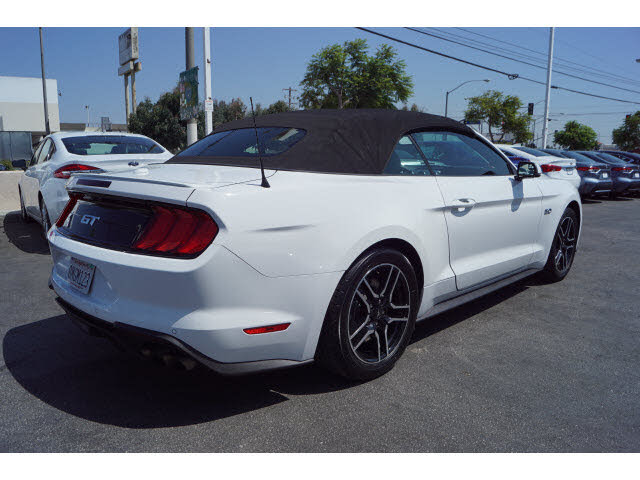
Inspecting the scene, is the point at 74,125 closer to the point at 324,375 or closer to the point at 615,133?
the point at 615,133

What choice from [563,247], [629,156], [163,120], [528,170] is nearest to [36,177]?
[528,170]

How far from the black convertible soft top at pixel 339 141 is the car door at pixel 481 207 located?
251 mm

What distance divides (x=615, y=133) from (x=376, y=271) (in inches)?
2737

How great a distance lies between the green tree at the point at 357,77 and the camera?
38062mm

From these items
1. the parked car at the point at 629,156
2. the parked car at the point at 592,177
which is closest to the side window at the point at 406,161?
the parked car at the point at 592,177

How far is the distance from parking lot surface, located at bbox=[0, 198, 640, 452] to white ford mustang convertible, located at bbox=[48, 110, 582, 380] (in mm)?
293

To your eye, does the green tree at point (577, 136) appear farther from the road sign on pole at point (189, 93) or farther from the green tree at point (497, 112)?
the road sign on pole at point (189, 93)

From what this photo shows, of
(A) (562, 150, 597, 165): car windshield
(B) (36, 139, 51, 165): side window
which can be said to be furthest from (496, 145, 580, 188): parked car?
(B) (36, 139, 51, 165): side window

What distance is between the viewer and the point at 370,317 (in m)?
2.89

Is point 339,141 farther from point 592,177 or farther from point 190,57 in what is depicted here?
point 592,177

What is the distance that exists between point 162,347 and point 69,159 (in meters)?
4.73

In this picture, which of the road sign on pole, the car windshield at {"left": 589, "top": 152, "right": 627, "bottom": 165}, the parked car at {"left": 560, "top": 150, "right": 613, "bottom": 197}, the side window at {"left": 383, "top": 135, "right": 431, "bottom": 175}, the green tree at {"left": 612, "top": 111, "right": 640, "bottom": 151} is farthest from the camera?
the green tree at {"left": 612, "top": 111, "right": 640, "bottom": 151}

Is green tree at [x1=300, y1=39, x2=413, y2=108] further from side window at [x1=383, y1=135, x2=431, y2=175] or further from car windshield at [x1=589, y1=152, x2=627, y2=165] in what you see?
side window at [x1=383, y1=135, x2=431, y2=175]

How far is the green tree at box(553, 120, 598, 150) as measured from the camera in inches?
Answer: 2660
